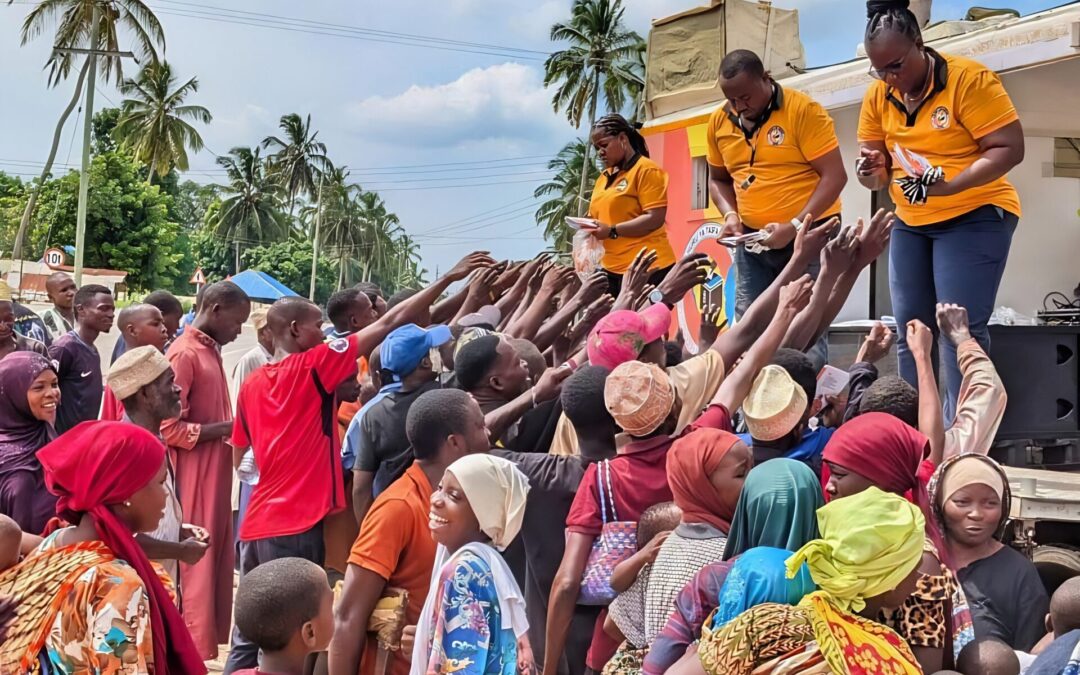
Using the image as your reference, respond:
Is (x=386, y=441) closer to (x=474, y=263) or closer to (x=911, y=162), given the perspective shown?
(x=474, y=263)

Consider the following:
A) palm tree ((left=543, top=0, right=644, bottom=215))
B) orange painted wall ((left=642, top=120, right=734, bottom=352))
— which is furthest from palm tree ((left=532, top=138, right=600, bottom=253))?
orange painted wall ((left=642, top=120, right=734, bottom=352))

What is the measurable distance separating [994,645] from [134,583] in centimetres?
228

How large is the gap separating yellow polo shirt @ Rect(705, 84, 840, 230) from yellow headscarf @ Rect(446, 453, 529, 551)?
114 inches

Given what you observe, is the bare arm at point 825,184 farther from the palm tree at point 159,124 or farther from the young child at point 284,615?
the palm tree at point 159,124

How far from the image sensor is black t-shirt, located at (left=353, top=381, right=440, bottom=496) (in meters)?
4.55

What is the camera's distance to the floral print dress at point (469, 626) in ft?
10.2

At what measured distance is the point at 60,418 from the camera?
6.58 metres

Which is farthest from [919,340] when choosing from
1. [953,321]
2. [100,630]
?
[100,630]

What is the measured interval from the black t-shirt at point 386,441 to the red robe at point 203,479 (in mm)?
1447

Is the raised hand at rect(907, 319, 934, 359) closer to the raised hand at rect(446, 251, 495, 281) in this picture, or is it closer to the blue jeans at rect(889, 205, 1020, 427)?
the blue jeans at rect(889, 205, 1020, 427)

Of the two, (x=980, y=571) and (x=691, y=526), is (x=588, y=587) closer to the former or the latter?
(x=691, y=526)

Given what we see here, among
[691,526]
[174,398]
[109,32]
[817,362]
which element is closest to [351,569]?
[691,526]

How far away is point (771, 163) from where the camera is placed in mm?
5785

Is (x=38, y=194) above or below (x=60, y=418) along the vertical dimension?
above
